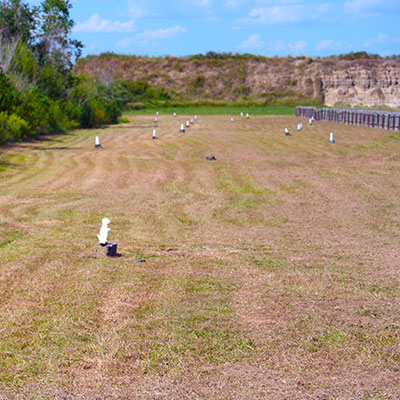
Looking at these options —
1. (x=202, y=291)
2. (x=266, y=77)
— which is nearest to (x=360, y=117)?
(x=202, y=291)

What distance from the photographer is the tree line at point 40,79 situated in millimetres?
39656

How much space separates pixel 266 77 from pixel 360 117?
67.2 m

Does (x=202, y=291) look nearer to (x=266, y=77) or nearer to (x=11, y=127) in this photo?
(x=11, y=127)

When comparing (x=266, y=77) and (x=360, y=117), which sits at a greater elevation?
(x=266, y=77)

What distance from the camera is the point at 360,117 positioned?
55.4 meters

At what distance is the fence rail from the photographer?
4838 centimetres

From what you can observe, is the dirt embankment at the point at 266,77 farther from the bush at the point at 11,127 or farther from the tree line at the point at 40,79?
the bush at the point at 11,127

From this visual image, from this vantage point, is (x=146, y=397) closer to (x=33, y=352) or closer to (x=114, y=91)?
(x=33, y=352)

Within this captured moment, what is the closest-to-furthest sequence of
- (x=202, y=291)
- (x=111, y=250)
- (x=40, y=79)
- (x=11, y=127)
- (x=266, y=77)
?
(x=202, y=291) → (x=111, y=250) → (x=11, y=127) → (x=40, y=79) → (x=266, y=77)

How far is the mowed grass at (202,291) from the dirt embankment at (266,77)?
85.7 m

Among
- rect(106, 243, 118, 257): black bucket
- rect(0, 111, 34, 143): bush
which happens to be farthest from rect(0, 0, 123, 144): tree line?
rect(106, 243, 118, 257): black bucket

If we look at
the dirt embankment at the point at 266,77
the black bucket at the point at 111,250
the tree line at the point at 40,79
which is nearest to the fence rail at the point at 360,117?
the tree line at the point at 40,79

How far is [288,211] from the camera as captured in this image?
54.0ft

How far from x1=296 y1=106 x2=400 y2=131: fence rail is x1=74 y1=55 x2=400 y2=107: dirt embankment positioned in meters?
34.4
